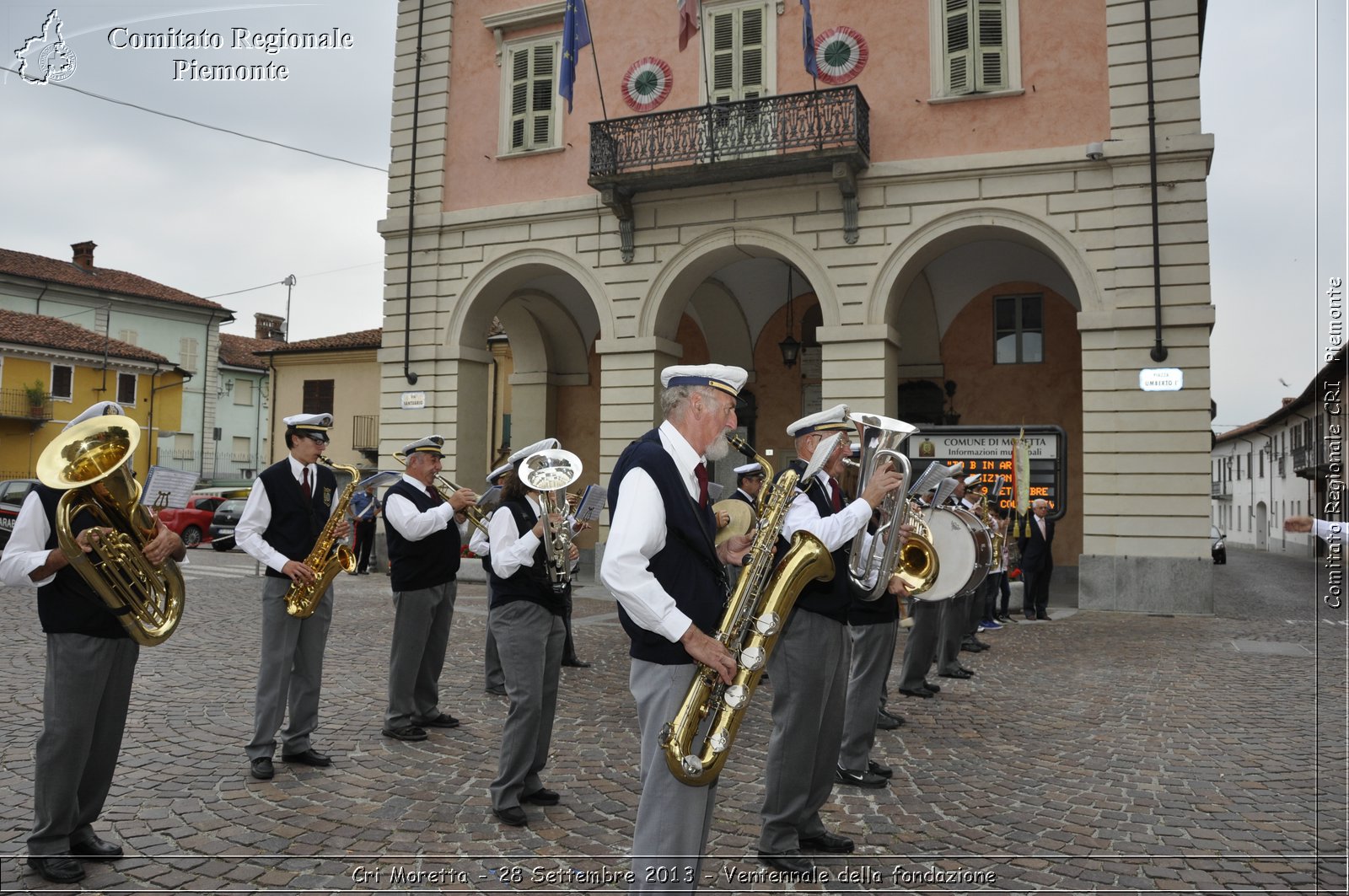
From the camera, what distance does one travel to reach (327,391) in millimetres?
36188

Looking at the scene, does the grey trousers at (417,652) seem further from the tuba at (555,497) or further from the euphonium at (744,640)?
the euphonium at (744,640)

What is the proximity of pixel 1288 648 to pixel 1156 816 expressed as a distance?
7624mm

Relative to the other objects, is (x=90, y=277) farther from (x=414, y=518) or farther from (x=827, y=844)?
(x=827, y=844)

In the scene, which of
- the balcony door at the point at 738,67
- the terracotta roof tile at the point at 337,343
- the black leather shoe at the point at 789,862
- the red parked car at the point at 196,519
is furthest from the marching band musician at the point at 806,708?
the terracotta roof tile at the point at 337,343

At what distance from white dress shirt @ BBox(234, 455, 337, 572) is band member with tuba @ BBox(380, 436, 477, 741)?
2.25 ft

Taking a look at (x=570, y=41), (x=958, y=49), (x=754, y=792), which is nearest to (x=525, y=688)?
(x=754, y=792)

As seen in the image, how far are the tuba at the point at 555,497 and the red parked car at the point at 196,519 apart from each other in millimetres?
23988

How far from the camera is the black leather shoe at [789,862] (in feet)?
14.4

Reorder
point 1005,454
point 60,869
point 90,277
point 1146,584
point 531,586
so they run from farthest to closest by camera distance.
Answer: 1. point 90,277
2. point 1146,584
3. point 1005,454
4. point 531,586
5. point 60,869

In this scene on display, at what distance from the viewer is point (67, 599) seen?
14.3 feet

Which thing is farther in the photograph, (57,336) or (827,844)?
(57,336)

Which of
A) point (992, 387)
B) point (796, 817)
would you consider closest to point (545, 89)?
point (992, 387)

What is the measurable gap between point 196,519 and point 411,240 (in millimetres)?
13024

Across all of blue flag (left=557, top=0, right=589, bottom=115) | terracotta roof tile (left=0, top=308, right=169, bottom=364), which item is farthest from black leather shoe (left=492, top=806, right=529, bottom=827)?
terracotta roof tile (left=0, top=308, right=169, bottom=364)
